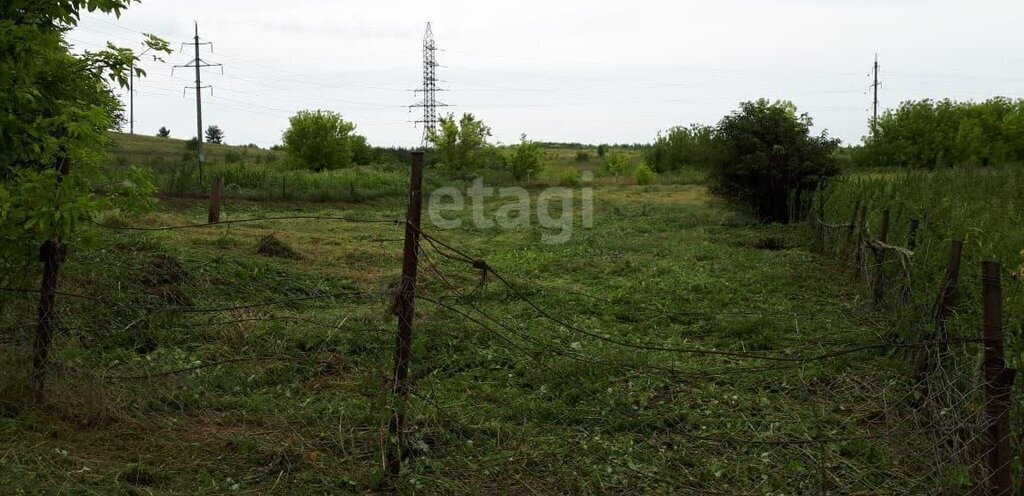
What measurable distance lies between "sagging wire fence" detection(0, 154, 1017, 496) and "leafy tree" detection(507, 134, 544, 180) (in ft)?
114

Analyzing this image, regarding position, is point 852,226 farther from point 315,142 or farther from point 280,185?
point 315,142

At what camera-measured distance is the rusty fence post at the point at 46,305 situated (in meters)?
4.20

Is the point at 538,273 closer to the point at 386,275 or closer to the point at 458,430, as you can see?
the point at 386,275

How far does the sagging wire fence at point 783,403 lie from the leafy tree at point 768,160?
11195mm

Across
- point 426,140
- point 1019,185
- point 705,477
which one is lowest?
point 705,477

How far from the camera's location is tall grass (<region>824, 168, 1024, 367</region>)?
496 centimetres

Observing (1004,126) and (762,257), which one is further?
(1004,126)

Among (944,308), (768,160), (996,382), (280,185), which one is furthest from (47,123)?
(280,185)

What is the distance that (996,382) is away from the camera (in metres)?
3.13

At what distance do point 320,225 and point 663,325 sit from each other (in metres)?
11.4

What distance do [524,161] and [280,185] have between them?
19.1 metres

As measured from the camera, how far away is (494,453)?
4398mm

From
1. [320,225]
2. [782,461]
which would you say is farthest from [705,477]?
[320,225]

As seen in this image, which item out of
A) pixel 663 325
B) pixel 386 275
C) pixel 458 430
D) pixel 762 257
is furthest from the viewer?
pixel 762 257
